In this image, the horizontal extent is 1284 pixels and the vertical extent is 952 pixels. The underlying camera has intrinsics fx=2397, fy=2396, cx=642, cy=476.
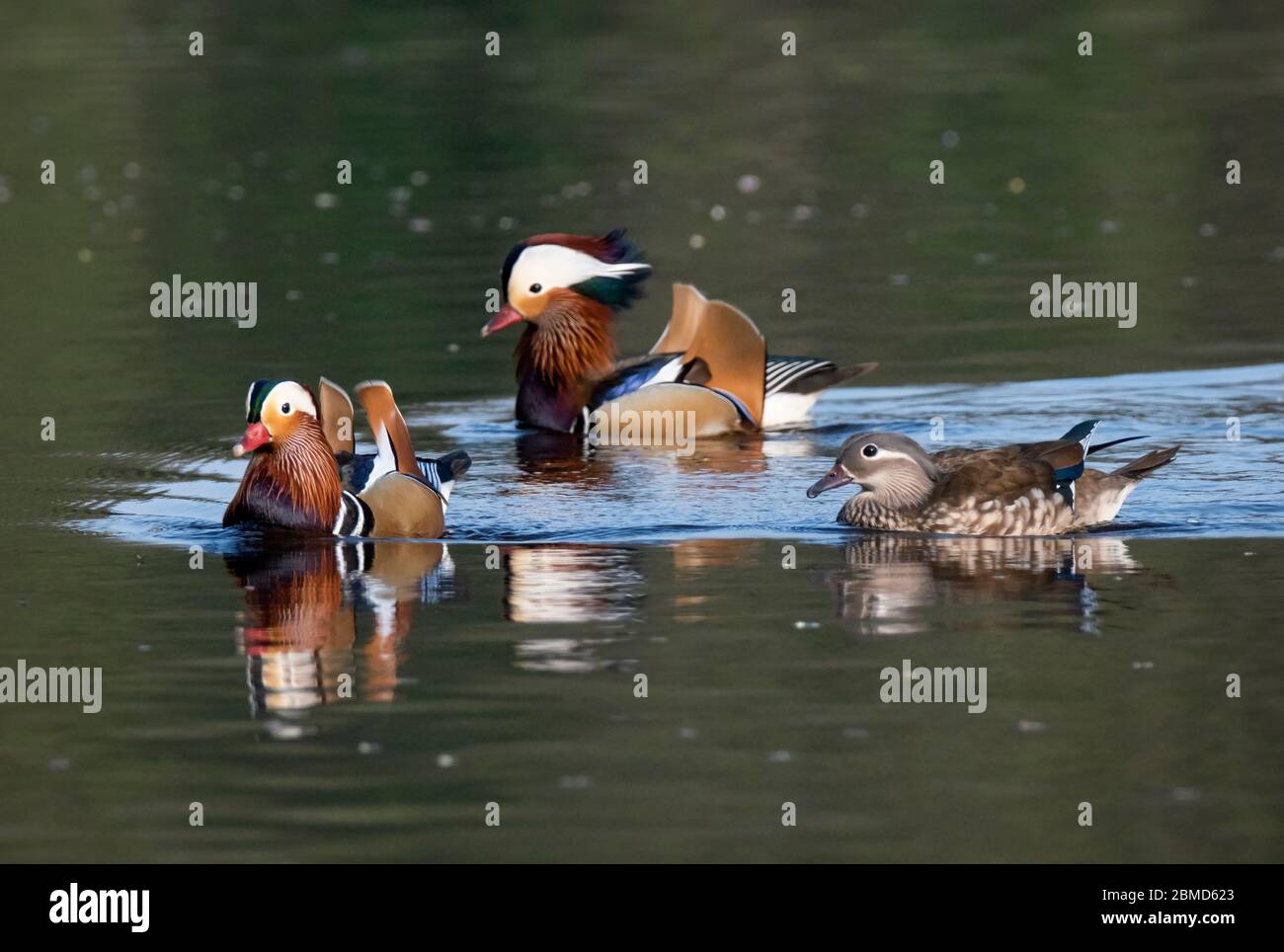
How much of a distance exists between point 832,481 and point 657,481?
2.09 metres

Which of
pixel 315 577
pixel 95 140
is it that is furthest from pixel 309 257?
pixel 315 577

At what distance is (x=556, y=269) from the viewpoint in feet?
63.0

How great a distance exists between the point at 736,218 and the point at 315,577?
1410 centimetres

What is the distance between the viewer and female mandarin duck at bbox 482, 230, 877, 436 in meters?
18.0

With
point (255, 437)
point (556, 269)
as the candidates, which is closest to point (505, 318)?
point (556, 269)

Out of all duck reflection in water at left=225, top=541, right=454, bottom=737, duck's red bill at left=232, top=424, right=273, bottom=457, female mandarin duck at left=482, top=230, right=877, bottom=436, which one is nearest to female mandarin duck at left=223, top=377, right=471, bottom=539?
duck's red bill at left=232, top=424, right=273, bottom=457

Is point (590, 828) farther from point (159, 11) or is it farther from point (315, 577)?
point (159, 11)

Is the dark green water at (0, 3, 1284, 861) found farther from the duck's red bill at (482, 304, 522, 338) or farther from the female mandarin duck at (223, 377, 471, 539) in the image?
the duck's red bill at (482, 304, 522, 338)

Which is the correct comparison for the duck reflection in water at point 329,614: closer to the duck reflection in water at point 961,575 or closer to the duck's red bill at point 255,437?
the duck's red bill at point 255,437

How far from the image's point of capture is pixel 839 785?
927 cm

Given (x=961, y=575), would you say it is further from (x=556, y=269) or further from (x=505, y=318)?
(x=556, y=269)

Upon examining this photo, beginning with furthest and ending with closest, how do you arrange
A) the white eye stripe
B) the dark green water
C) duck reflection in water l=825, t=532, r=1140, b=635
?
the white eye stripe, duck reflection in water l=825, t=532, r=1140, b=635, the dark green water

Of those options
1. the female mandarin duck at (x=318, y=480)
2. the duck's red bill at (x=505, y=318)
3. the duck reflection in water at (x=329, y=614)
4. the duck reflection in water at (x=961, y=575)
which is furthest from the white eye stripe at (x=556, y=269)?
the duck reflection in water at (x=961, y=575)
